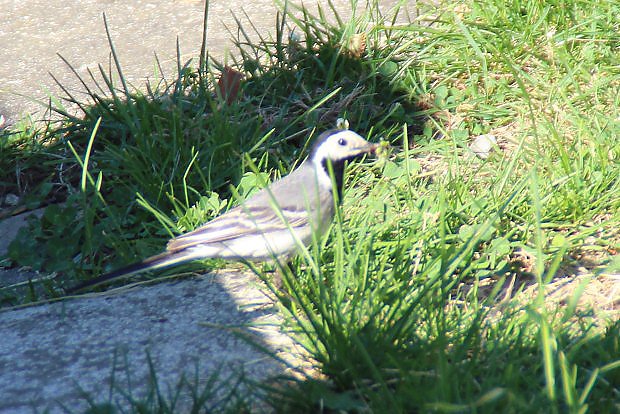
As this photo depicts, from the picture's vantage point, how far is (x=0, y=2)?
21.9 ft

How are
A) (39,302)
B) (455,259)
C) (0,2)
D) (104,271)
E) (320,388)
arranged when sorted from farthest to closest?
(0,2) < (104,271) < (39,302) < (455,259) < (320,388)

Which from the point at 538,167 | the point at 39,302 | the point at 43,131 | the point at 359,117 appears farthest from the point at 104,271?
the point at 538,167

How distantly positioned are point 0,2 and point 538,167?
4.69 meters

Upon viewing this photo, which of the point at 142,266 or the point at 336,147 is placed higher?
the point at 336,147

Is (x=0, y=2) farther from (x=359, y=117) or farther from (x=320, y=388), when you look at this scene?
(x=320, y=388)

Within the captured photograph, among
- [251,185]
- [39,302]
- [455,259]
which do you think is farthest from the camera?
[251,185]

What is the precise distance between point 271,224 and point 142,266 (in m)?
0.61

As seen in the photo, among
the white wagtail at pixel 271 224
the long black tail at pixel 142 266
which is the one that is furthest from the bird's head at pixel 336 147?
the long black tail at pixel 142 266

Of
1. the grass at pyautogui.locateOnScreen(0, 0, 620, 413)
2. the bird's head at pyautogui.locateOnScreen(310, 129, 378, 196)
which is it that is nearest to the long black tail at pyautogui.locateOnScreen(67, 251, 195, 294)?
the grass at pyautogui.locateOnScreen(0, 0, 620, 413)

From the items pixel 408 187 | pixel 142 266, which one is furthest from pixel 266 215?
pixel 408 187

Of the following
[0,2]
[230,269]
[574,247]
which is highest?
[0,2]

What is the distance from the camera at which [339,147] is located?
3.94 metres

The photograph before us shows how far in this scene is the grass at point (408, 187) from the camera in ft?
8.87

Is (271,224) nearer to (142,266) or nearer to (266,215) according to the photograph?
(266,215)
